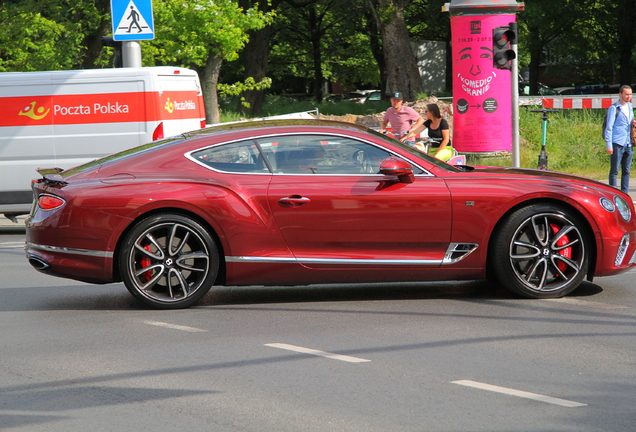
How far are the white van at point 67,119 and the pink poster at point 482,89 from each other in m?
7.35

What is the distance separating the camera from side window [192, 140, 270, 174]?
7059mm

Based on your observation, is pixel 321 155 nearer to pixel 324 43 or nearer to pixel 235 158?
pixel 235 158

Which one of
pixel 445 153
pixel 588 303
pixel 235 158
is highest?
pixel 235 158

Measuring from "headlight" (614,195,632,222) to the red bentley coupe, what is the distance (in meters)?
0.05

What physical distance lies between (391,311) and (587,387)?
7.28 ft

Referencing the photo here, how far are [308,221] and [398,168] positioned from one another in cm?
79

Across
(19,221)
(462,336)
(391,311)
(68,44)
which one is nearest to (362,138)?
(391,311)

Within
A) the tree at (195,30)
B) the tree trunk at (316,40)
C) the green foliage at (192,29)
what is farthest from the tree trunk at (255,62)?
the tree trunk at (316,40)

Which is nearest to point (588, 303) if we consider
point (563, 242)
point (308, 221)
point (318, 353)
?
point (563, 242)

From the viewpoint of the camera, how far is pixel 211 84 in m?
24.6

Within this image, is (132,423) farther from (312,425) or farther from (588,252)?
(588,252)

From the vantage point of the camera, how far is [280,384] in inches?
195

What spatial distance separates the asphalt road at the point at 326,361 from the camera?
14.4 ft

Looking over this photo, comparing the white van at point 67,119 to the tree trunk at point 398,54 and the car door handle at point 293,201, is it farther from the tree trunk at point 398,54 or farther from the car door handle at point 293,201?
the tree trunk at point 398,54
